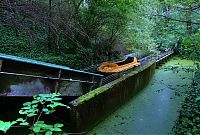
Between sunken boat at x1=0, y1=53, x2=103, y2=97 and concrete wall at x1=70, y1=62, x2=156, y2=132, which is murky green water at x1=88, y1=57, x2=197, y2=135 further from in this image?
sunken boat at x1=0, y1=53, x2=103, y2=97

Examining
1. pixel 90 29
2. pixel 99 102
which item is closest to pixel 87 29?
pixel 90 29

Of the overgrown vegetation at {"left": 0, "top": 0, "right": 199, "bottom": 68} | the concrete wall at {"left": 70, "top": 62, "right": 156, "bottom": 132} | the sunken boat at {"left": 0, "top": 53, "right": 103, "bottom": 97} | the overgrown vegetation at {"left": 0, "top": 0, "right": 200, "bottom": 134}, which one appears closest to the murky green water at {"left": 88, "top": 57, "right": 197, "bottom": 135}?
the concrete wall at {"left": 70, "top": 62, "right": 156, "bottom": 132}

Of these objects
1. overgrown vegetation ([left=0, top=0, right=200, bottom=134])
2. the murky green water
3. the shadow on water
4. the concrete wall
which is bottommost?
the murky green water

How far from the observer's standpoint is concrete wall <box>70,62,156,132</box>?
18.8ft

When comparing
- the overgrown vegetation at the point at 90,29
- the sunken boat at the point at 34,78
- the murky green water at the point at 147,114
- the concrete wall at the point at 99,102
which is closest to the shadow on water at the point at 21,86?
the sunken boat at the point at 34,78

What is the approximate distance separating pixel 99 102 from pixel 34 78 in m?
1.96

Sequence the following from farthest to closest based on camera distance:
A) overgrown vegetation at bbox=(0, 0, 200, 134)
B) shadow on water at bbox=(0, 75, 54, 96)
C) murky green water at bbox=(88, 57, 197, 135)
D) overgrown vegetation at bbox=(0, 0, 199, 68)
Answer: overgrown vegetation at bbox=(0, 0, 199, 68), overgrown vegetation at bbox=(0, 0, 200, 134), murky green water at bbox=(88, 57, 197, 135), shadow on water at bbox=(0, 75, 54, 96)

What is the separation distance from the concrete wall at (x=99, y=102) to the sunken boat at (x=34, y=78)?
613mm

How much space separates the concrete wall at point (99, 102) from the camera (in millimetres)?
5738

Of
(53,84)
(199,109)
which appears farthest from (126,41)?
(53,84)

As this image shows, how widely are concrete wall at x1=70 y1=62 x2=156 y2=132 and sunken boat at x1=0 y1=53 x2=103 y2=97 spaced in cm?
61

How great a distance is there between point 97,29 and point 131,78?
137 inches

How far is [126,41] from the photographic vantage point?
1385 centimetres

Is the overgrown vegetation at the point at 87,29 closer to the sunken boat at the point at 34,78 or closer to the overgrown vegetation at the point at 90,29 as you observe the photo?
the overgrown vegetation at the point at 90,29
